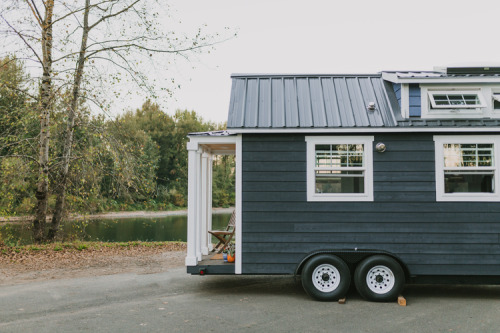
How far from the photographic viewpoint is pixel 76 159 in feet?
33.9

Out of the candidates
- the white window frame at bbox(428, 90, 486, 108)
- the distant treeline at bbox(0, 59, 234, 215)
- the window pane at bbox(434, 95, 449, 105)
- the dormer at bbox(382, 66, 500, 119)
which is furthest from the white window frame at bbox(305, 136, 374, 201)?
the distant treeline at bbox(0, 59, 234, 215)

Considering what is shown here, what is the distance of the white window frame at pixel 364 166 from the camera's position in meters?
5.66

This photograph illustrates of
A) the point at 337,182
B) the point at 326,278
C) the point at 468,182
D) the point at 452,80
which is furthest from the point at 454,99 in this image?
the point at 326,278

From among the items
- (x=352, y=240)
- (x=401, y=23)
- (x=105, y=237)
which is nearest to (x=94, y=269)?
(x=352, y=240)

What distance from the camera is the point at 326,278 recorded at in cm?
553

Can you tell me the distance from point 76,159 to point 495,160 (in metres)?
9.43

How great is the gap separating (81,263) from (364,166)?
644cm

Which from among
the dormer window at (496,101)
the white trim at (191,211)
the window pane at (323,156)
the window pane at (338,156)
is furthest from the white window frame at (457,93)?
the white trim at (191,211)

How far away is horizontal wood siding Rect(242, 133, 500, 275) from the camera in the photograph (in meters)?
5.52

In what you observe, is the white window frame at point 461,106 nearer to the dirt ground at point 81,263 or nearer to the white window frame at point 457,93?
the white window frame at point 457,93

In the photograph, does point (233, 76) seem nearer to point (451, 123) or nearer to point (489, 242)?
point (451, 123)

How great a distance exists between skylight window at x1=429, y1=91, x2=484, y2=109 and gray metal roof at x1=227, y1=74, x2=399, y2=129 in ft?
1.99

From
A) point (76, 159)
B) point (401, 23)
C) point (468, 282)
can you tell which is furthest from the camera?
point (401, 23)

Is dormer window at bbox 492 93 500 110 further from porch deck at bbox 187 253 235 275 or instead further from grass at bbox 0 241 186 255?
grass at bbox 0 241 186 255
